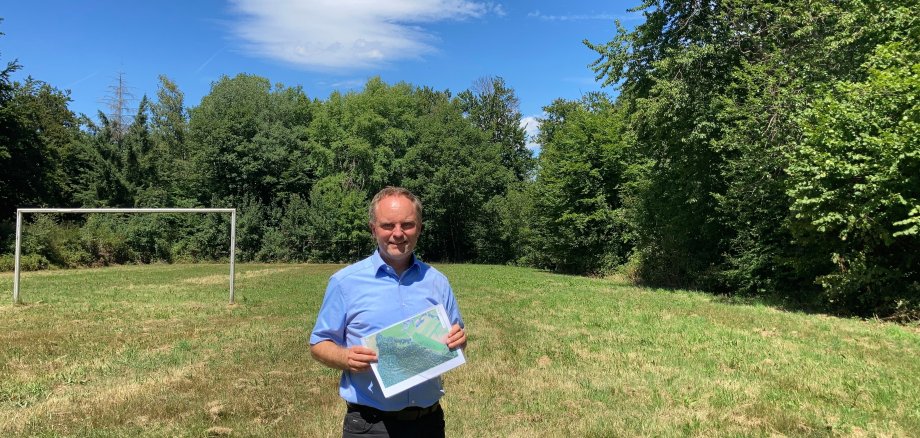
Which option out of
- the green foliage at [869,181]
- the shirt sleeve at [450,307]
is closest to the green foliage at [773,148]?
the green foliage at [869,181]

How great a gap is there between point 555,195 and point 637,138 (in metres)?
14.7

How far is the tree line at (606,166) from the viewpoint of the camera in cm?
1280

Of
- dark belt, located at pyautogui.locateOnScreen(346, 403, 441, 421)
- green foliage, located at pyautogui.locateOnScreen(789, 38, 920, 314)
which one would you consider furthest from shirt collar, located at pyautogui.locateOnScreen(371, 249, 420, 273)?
green foliage, located at pyautogui.locateOnScreen(789, 38, 920, 314)

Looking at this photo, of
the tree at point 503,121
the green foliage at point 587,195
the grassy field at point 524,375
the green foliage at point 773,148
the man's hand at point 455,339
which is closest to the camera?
the man's hand at point 455,339

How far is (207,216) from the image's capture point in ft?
144

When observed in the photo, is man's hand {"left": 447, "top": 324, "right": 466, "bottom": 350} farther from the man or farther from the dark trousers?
the dark trousers

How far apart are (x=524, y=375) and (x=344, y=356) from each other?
17.5 feet

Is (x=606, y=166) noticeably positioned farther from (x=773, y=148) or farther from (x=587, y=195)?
(x=773, y=148)

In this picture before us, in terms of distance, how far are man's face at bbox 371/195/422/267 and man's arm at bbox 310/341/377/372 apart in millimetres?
475

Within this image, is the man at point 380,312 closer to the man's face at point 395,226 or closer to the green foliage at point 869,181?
the man's face at point 395,226

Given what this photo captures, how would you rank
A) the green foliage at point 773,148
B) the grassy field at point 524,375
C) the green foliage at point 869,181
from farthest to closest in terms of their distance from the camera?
the green foliage at point 773,148 → the green foliage at point 869,181 → the grassy field at point 524,375

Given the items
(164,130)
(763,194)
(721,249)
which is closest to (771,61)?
(763,194)

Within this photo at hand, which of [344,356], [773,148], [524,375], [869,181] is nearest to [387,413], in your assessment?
[344,356]

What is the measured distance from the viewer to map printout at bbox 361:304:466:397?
2516 millimetres
